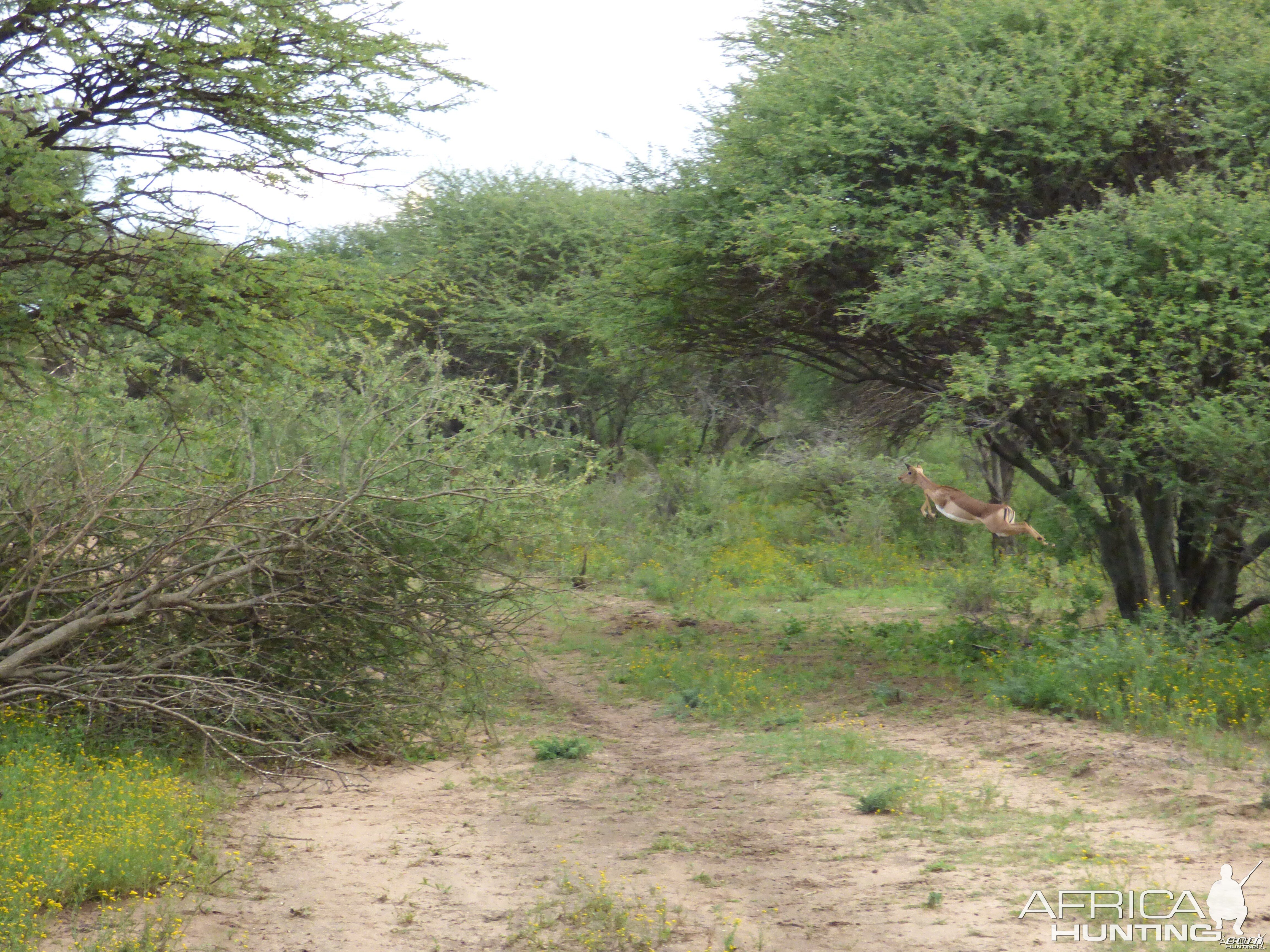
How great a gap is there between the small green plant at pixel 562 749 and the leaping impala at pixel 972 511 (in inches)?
A: 157

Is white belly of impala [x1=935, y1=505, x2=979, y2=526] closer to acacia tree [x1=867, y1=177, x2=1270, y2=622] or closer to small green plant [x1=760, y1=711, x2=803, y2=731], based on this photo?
acacia tree [x1=867, y1=177, x2=1270, y2=622]

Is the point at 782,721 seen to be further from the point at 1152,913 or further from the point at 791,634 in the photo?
the point at 1152,913

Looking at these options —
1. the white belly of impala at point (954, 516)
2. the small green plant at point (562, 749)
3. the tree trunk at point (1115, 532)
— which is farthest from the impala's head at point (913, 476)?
the small green plant at point (562, 749)

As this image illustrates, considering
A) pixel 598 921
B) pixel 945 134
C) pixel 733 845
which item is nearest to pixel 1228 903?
pixel 733 845

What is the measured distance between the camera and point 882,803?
6.68 meters

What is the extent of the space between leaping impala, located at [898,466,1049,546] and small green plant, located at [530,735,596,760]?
3982mm

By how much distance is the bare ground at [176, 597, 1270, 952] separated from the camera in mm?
5082

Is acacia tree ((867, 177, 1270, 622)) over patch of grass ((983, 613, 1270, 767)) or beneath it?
over

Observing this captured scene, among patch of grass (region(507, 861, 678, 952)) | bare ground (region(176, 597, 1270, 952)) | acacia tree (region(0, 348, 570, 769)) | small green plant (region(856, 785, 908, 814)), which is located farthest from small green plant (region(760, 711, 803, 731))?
patch of grass (region(507, 861, 678, 952))

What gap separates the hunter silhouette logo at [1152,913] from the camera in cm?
464

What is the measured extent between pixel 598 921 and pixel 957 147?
7759 mm

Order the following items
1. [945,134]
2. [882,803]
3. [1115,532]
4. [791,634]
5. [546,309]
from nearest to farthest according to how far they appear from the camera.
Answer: [882,803], [945,134], [1115,532], [791,634], [546,309]

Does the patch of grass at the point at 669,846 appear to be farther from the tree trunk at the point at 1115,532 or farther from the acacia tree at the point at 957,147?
the tree trunk at the point at 1115,532

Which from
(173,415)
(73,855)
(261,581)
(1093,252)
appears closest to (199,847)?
(73,855)
